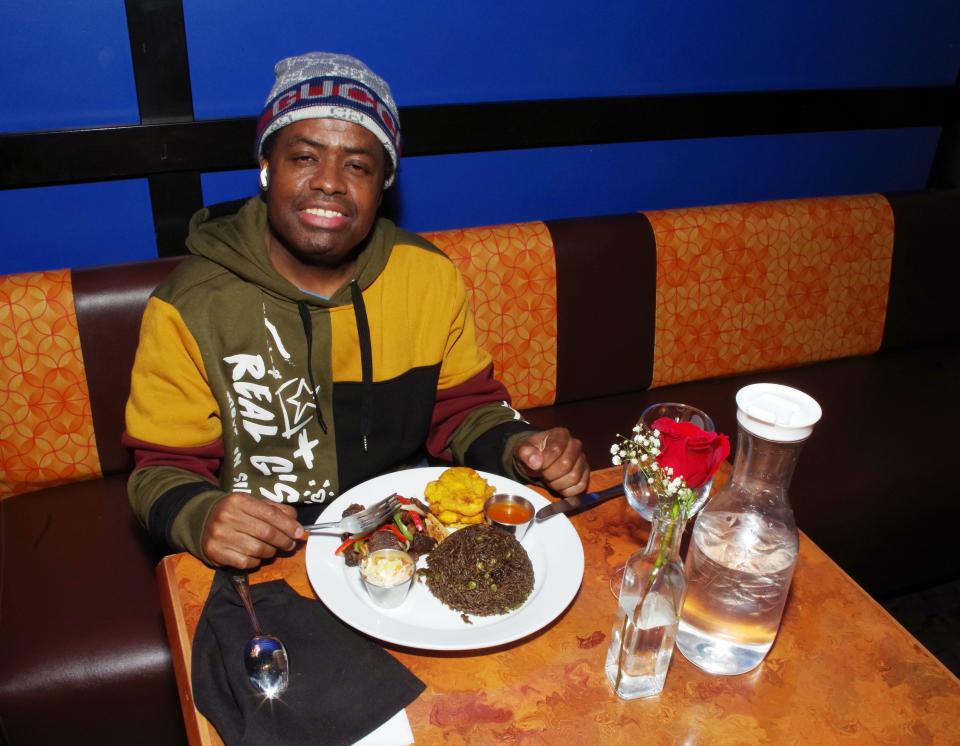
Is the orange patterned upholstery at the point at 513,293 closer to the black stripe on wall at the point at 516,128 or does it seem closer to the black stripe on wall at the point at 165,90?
the black stripe on wall at the point at 516,128

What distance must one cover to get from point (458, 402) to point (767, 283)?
1.42 meters

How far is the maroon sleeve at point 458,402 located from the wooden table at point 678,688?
0.68 metres

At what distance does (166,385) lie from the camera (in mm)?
1676

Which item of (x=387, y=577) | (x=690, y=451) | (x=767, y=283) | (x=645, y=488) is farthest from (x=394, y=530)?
(x=767, y=283)

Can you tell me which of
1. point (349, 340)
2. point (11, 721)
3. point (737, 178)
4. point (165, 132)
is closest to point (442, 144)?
point (165, 132)

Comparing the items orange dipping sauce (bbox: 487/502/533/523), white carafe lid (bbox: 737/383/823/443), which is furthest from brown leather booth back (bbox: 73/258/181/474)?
white carafe lid (bbox: 737/383/823/443)

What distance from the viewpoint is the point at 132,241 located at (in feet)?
8.07

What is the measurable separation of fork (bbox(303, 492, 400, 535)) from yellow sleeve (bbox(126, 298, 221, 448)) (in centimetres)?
41

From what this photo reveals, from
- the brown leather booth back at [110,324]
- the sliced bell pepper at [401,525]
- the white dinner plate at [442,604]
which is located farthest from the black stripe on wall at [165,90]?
the sliced bell pepper at [401,525]

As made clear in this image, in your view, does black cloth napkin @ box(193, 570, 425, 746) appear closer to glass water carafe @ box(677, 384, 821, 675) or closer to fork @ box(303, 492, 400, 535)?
fork @ box(303, 492, 400, 535)

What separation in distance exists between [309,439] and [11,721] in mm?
824

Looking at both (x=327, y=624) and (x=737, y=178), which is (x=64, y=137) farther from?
(x=737, y=178)

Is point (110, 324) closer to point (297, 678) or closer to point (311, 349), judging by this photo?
point (311, 349)

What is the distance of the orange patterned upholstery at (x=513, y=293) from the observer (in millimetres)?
2479
